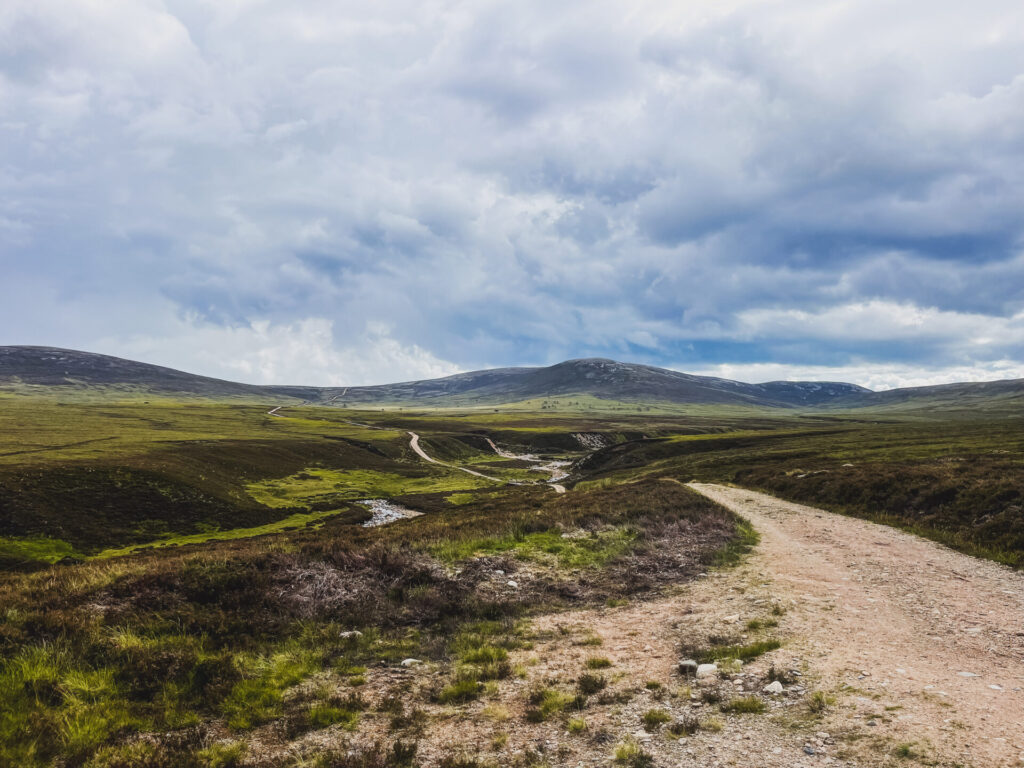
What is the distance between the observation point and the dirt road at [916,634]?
26.5ft

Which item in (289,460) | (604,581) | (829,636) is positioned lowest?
(289,460)

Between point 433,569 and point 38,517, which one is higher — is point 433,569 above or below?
above

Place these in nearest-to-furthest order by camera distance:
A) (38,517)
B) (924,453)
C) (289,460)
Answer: (38,517)
(924,453)
(289,460)

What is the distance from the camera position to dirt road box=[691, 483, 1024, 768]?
8.07m

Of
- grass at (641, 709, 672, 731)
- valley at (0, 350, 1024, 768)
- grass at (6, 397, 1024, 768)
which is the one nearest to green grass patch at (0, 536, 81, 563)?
grass at (6, 397, 1024, 768)

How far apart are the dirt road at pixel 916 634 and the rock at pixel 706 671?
203cm

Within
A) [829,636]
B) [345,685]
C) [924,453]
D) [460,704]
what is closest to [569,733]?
[460,704]

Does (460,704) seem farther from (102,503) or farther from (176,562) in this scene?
(102,503)

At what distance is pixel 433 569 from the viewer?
722 inches

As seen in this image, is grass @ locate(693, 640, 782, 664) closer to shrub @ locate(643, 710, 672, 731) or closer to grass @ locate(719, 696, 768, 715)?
grass @ locate(719, 696, 768, 715)

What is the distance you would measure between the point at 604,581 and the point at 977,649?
10.7 meters

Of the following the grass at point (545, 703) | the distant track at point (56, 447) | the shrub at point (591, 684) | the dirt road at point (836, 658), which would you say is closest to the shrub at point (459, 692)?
the dirt road at point (836, 658)

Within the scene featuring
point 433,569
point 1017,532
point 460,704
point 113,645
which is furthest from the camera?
point 1017,532

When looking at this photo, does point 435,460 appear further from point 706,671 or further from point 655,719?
point 655,719
